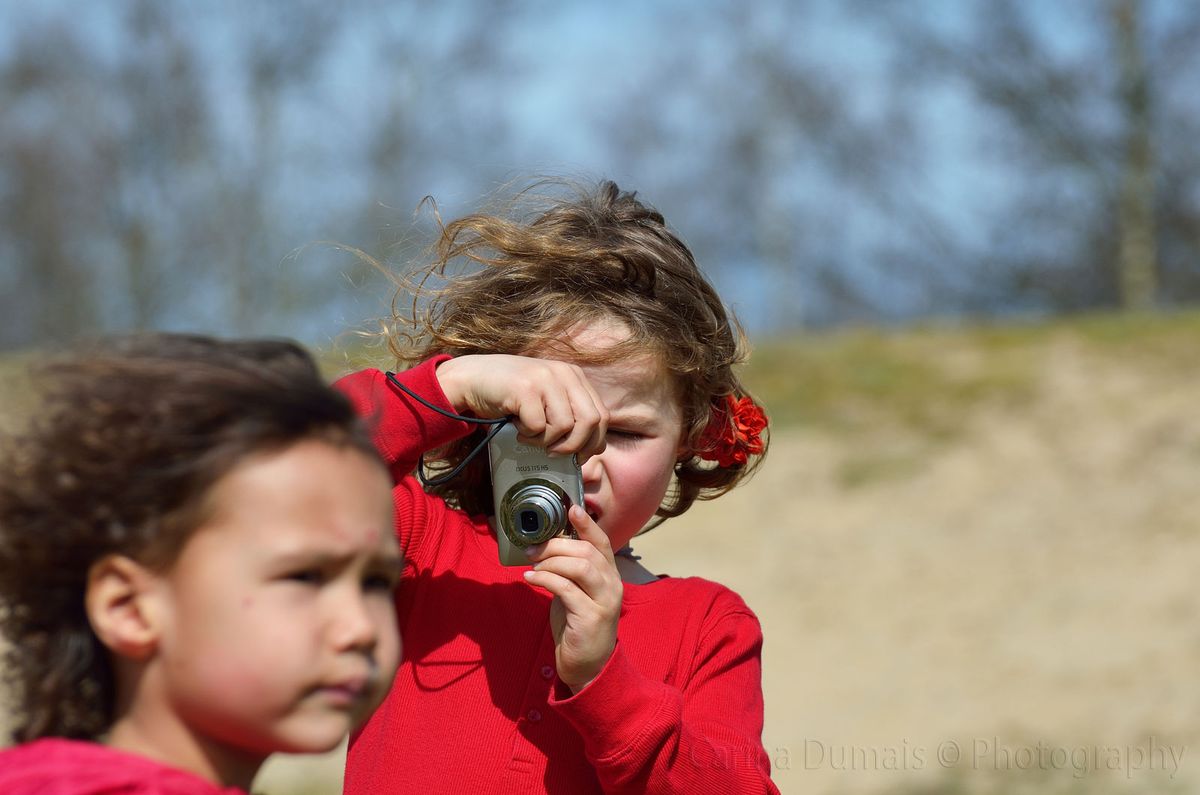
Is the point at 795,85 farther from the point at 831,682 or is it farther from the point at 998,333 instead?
the point at 831,682

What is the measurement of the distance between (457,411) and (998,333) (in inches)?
438

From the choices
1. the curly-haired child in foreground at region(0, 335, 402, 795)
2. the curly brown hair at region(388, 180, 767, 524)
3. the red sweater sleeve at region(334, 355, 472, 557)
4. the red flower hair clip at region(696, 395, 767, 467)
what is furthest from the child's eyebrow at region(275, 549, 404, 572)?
the red flower hair clip at region(696, 395, 767, 467)

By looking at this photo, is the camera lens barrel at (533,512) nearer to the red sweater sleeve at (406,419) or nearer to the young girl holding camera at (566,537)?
the young girl holding camera at (566,537)

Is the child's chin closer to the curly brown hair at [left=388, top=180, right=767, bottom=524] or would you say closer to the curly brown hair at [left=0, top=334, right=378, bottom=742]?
the curly brown hair at [left=0, top=334, right=378, bottom=742]

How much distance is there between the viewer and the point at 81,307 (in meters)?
23.2

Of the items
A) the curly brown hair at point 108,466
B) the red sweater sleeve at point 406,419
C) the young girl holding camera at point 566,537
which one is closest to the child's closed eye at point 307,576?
the curly brown hair at point 108,466

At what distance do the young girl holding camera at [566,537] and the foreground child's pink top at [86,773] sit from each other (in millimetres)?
651

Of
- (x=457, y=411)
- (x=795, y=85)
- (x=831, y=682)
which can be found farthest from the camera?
(x=795, y=85)

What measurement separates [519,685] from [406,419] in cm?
43

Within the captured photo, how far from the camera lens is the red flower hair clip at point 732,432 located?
2.54 metres

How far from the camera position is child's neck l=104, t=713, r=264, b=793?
1.42 meters

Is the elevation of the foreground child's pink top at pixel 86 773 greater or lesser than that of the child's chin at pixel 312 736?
lesser

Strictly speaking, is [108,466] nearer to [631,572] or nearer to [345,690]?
[345,690]

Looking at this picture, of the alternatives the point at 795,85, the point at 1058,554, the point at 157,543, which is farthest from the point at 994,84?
the point at 157,543
